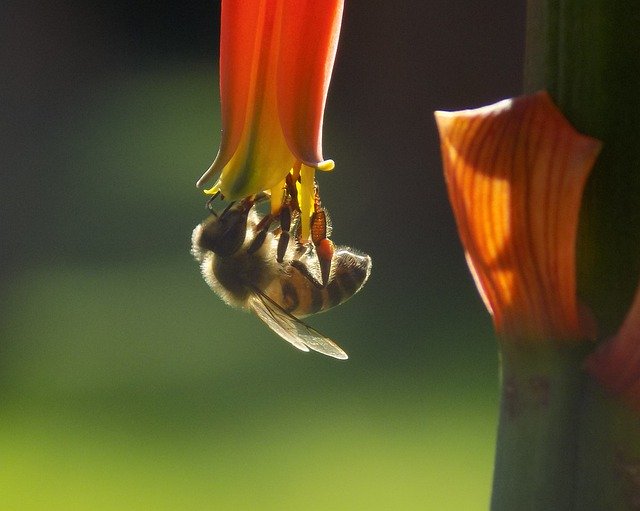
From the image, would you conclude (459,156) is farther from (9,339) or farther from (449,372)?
(9,339)

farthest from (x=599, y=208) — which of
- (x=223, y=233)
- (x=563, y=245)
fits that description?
(x=223, y=233)

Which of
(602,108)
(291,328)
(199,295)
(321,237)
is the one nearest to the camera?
(602,108)

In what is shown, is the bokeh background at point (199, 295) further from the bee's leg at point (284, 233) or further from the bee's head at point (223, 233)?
the bee's leg at point (284, 233)

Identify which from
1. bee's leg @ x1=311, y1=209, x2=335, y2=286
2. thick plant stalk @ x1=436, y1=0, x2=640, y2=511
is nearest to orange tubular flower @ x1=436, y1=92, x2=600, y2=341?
thick plant stalk @ x1=436, y1=0, x2=640, y2=511

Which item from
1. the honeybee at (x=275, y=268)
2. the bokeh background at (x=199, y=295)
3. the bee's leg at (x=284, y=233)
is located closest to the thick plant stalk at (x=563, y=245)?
the bee's leg at (x=284, y=233)

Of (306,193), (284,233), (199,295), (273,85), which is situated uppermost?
(273,85)

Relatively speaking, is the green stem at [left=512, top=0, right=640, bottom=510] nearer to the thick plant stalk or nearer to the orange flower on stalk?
the thick plant stalk

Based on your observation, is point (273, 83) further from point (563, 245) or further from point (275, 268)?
point (275, 268)
